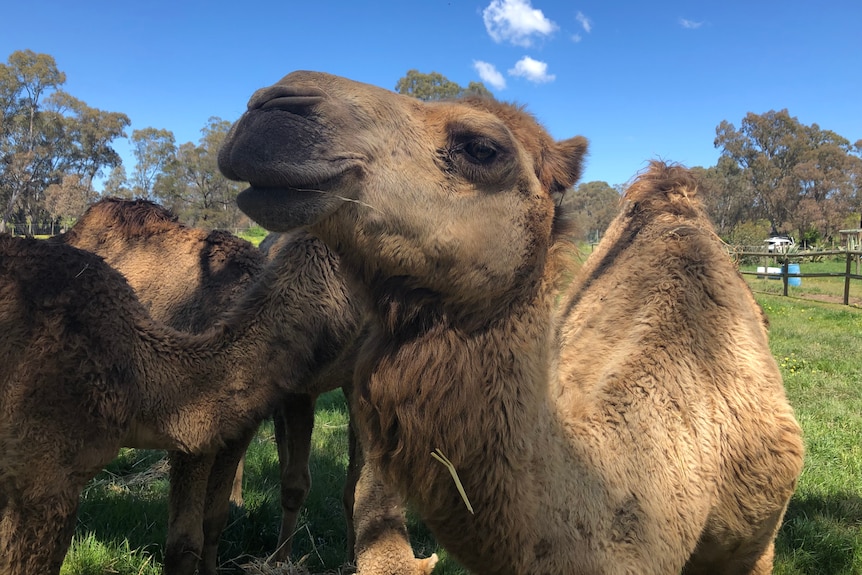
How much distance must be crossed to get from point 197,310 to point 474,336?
359 cm

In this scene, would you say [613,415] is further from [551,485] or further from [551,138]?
[551,138]

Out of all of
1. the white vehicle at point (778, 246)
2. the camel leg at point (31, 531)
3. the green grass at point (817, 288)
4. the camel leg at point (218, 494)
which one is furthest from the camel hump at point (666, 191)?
the white vehicle at point (778, 246)

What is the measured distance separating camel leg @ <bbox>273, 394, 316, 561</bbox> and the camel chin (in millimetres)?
2753

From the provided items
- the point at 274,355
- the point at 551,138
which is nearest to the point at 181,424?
the point at 274,355

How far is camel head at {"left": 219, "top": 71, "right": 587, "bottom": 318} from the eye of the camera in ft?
5.56

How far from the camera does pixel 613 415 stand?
93.0 inches

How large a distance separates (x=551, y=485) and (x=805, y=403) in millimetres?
6916

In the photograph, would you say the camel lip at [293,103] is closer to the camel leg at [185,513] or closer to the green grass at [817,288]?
the camel leg at [185,513]

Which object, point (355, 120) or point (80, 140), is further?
point (80, 140)

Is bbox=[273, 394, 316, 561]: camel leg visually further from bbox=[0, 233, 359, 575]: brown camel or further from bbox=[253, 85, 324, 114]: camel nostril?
bbox=[253, 85, 324, 114]: camel nostril

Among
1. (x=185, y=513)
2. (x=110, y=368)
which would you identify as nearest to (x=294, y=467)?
(x=185, y=513)

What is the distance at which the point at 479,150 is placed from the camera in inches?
79.0

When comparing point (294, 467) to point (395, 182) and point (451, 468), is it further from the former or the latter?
point (395, 182)

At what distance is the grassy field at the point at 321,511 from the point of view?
4008mm
